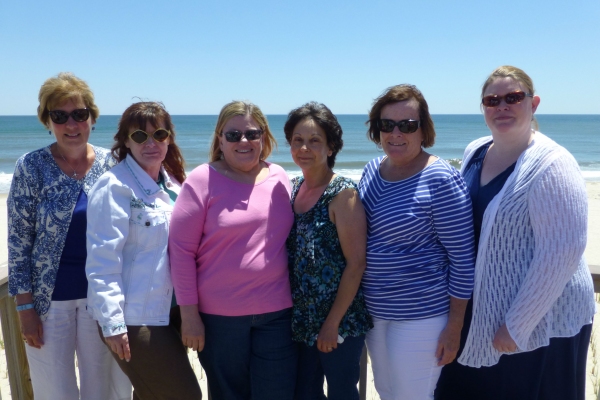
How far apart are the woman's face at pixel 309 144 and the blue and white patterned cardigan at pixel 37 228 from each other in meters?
1.22

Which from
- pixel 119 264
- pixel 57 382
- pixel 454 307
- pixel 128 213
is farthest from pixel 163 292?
pixel 454 307

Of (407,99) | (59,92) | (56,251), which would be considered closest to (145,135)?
(59,92)

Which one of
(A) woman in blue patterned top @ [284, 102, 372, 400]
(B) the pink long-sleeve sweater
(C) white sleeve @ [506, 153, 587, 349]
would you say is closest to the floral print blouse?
(A) woman in blue patterned top @ [284, 102, 372, 400]

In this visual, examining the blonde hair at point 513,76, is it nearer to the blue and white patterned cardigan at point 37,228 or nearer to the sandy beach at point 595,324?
the sandy beach at point 595,324

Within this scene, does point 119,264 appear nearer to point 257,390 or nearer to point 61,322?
point 61,322

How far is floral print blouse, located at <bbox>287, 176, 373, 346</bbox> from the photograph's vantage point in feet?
8.22

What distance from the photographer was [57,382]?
266cm

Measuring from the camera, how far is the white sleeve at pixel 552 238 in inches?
90.5

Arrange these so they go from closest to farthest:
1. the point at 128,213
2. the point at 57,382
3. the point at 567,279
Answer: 1. the point at 567,279
2. the point at 128,213
3. the point at 57,382

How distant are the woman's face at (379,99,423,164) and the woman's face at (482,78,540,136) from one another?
0.41 m

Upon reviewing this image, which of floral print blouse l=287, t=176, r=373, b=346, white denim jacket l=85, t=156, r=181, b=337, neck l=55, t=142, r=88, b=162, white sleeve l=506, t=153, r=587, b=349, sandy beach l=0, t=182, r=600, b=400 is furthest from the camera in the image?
sandy beach l=0, t=182, r=600, b=400

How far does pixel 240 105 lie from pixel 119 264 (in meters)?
1.03

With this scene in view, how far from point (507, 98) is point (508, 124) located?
0.14 metres

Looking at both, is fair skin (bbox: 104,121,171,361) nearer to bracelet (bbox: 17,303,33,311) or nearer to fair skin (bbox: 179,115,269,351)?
fair skin (bbox: 179,115,269,351)
